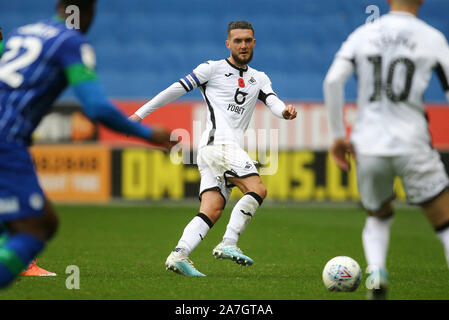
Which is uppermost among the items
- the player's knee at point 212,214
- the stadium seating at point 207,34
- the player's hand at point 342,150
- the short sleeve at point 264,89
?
the stadium seating at point 207,34

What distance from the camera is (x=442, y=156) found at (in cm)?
1653

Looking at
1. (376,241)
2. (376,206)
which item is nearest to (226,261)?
(376,241)

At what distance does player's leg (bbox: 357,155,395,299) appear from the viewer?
4.66 meters

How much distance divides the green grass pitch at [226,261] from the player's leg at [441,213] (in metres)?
1.00

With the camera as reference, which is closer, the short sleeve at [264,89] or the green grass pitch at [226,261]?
the green grass pitch at [226,261]

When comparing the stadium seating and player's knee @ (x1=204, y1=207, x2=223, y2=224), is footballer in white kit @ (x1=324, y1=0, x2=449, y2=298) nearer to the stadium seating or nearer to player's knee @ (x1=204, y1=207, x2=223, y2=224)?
player's knee @ (x1=204, y1=207, x2=223, y2=224)

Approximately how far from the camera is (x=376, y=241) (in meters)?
4.91

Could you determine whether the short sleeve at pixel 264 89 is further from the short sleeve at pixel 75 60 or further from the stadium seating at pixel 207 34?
the stadium seating at pixel 207 34

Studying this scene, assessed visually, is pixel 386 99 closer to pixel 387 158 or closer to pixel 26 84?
pixel 387 158

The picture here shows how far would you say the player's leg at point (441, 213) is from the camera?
471cm

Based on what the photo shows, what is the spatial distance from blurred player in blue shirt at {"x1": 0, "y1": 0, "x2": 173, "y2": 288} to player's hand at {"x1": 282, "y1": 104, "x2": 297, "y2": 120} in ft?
9.05

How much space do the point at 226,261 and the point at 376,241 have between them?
11.6 feet

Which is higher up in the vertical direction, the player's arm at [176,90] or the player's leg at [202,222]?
the player's arm at [176,90]

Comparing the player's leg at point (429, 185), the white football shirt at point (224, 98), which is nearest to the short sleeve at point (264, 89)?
the white football shirt at point (224, 98)
